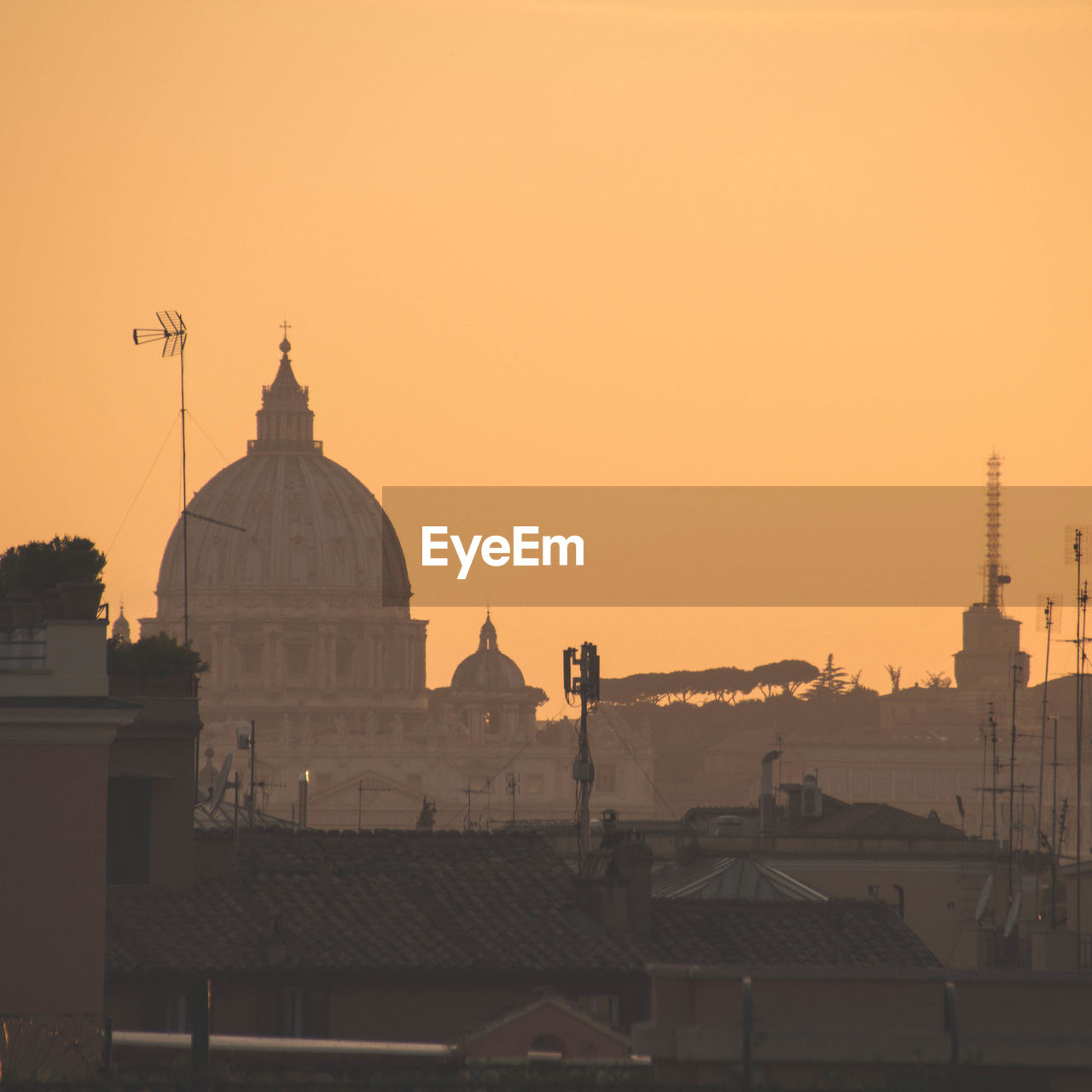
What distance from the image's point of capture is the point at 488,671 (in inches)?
6265

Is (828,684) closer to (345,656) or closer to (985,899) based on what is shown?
(345,656)

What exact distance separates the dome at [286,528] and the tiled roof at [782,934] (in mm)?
127535

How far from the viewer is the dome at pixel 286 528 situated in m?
154

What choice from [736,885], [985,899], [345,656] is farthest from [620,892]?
[345,656]

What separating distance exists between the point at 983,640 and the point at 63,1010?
475ft

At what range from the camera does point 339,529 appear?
510 ft

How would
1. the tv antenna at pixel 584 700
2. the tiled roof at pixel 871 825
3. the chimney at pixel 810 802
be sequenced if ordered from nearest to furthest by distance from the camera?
the tv antenna at pixel 584 700
the tiled roof at pixel 871 825
the chimney at pixel 810 802

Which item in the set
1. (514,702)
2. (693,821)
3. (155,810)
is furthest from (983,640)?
(155,810)

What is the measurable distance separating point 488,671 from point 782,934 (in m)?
133

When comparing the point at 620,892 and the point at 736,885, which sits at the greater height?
the point at 620,892

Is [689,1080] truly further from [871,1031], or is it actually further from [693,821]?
[693,821]

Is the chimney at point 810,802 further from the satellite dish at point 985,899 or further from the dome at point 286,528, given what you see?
the dome at point 286,528

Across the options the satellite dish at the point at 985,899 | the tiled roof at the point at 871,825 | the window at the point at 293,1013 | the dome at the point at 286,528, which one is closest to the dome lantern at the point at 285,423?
the dome at the point at 286,528

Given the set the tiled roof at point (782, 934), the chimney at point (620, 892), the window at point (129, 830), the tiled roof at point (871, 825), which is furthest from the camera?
the tiled roof at point (871, 825)
